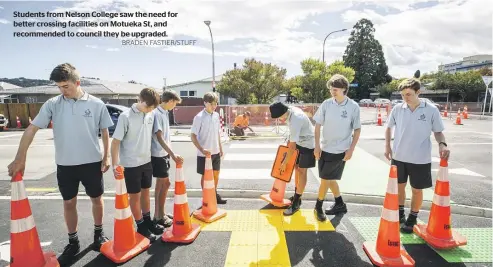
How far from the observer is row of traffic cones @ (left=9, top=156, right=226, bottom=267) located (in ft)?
9.36

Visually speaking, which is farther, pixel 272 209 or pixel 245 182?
pixel 245 182

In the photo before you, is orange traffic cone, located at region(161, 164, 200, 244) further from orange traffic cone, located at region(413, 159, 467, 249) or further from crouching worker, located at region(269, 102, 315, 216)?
orange traffic cone, located at region(413, 159, 467, 249)

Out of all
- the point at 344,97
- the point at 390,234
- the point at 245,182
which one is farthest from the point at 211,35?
the point at 390,234

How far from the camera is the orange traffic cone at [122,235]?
3184mm

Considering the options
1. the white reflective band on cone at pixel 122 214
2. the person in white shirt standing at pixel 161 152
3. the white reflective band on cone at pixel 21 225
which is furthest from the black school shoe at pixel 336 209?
the white reflective band on cone at pixel 21 225

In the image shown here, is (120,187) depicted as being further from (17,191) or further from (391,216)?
(391,216)

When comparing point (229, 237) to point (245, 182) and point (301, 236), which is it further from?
point (245, 182)

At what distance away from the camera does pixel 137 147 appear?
351 cm

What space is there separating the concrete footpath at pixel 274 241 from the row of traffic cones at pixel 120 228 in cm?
→ 11

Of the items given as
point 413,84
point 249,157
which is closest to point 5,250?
point 413,84

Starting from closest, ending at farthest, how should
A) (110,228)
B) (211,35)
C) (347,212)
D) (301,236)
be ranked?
(301,236)
(110,228)
(347,212)
(211,35)

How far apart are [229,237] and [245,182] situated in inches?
93.2

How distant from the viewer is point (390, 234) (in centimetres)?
312

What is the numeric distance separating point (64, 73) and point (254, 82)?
2376 cm
